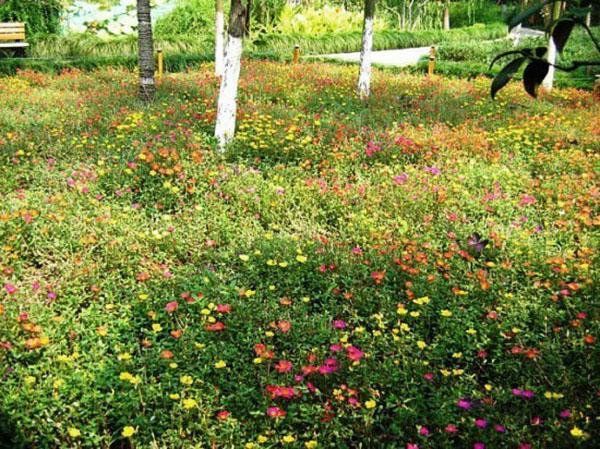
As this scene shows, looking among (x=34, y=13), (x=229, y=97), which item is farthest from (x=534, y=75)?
(x=34, y=13)

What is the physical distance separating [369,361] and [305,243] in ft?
6.18

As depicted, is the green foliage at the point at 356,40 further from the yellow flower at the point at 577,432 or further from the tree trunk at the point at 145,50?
the yellow flower at the point at 577,432

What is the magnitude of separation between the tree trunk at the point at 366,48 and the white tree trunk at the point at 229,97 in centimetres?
350

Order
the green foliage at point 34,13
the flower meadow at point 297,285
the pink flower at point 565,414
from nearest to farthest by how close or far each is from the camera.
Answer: the pink flower at point 565,414
the flower meadow at point 297,285
the green foliage at point 34,13

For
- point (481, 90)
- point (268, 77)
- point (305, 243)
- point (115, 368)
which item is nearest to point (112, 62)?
point (268, 77)

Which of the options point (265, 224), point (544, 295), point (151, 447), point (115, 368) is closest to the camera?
point (151, 447)

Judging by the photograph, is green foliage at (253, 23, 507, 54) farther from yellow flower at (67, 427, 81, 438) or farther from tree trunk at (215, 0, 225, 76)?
yellow flower at (67, 427, 81, 438)

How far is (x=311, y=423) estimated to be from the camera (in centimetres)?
372

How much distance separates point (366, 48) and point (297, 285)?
7.35 m

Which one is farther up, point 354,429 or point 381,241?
point 381,241

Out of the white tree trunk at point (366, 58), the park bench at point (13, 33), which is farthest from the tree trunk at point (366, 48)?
the park bench at point (13, 33)

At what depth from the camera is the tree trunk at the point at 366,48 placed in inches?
440

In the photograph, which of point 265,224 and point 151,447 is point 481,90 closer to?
point 265,224

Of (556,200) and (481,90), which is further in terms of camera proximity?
(481,90)
